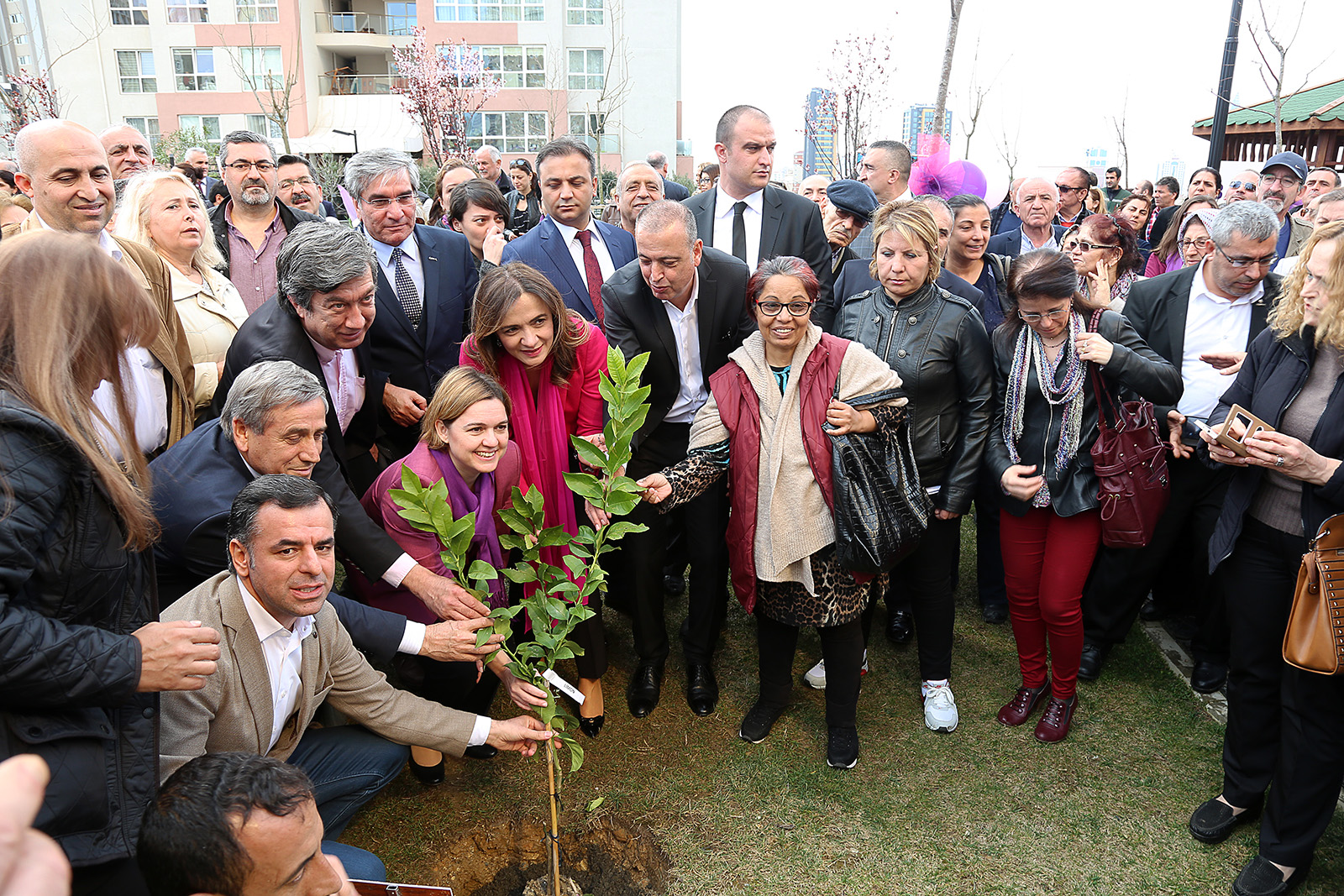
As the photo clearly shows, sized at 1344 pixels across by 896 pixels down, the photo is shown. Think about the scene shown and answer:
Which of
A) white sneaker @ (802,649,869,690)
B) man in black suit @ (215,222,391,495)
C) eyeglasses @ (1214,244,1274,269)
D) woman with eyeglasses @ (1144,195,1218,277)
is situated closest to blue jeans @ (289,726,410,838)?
man in black suit @ (215,222,391,495)

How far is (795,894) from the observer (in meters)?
2.95

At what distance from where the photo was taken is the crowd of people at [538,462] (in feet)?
6.29

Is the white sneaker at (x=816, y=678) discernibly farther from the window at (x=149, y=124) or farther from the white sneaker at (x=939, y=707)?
the window at (x=149, y=124)

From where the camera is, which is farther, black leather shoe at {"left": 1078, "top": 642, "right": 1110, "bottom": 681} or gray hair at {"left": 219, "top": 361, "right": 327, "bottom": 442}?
black leather shoe at {"left": 1078, "top": 642, "right": 1110, "bottom": 681}

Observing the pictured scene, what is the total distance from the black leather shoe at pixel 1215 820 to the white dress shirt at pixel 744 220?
10.7 feet

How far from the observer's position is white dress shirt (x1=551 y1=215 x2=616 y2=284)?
4625 mm

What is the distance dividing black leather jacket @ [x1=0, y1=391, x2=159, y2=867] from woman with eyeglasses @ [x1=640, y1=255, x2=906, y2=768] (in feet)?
6.06

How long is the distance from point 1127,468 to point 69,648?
140 inches

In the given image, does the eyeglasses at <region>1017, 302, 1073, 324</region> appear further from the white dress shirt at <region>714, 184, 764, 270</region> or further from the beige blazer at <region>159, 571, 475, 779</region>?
the beige blazer at <region>159, 571, 475, 779</region>

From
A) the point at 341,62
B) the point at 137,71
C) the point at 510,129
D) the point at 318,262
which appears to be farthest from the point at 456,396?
the point at 137,71

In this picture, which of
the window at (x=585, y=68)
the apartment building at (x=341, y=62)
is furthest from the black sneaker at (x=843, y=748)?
the window at (x=585, y=68)

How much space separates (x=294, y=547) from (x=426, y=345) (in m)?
2.02

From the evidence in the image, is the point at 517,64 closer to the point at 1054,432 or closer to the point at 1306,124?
the point at 1306,124

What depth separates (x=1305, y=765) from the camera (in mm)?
2801
